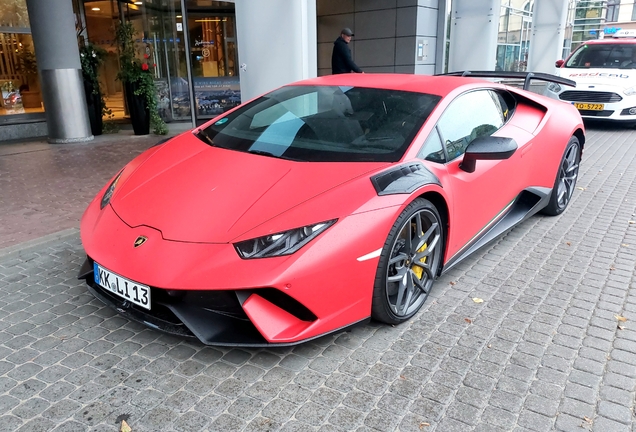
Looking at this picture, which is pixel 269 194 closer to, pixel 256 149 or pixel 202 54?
pixel 256 149

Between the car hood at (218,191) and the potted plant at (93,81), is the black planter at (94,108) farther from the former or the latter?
the car hood at (218,191)

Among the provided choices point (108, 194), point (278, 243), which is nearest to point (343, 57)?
point (108, 194)

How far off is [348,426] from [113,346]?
1350mm

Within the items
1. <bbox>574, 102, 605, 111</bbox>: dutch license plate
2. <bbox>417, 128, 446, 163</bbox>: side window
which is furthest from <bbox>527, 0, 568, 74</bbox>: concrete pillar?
<bbox>417, 128, 446, 163</bbox>: side window


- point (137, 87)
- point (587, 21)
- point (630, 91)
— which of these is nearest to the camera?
point (137, 87)

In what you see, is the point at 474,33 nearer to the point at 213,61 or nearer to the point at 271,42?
the point at 213,61

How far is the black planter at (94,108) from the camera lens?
384 inches

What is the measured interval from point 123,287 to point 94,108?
8398mm

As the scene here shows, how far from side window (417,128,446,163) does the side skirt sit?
0.69 metres

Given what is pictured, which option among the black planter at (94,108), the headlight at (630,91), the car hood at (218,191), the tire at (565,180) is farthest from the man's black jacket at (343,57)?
the car hood at (218,191)

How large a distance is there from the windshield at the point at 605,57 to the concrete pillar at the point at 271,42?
293 inches

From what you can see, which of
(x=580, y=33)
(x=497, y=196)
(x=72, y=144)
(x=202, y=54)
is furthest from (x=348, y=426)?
(x=580, y=33)

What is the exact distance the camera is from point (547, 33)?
18.3 metres

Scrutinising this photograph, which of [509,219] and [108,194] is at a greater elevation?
[108,194]
